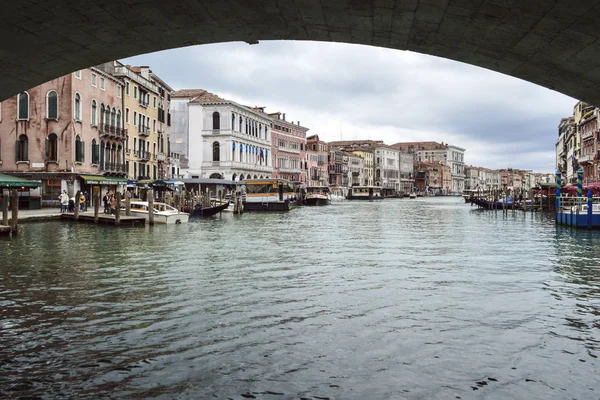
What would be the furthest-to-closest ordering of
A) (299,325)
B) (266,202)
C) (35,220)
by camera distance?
(266,202) → (35,220) → (299,325)

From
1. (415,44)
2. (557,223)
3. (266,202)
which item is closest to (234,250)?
(415,44)

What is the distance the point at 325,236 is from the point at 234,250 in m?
5.82

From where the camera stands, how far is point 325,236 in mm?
21656

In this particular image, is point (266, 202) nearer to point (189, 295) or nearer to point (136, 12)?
point (189, 295)

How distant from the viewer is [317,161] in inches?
3580

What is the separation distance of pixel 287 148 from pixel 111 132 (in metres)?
43.0

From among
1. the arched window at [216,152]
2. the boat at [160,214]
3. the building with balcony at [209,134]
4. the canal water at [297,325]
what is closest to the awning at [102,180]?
the boat at [160,214]

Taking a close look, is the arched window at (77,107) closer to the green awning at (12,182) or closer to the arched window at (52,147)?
the arched window at (52,147)

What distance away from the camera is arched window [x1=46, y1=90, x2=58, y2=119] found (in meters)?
31.0

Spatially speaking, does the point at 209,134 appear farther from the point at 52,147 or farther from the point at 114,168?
the point at 52,147

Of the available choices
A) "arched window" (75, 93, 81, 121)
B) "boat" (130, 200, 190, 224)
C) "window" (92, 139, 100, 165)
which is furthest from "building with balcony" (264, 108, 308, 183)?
"boat" (130, 200, 190, 224)

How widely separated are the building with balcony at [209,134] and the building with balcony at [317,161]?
27.0 meters

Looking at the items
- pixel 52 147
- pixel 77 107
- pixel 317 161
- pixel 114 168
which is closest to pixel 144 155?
pixel 114 168

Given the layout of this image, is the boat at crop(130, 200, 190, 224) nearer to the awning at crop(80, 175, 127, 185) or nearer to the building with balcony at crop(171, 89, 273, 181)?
the awning at crop(80, 175, 127, 185)
